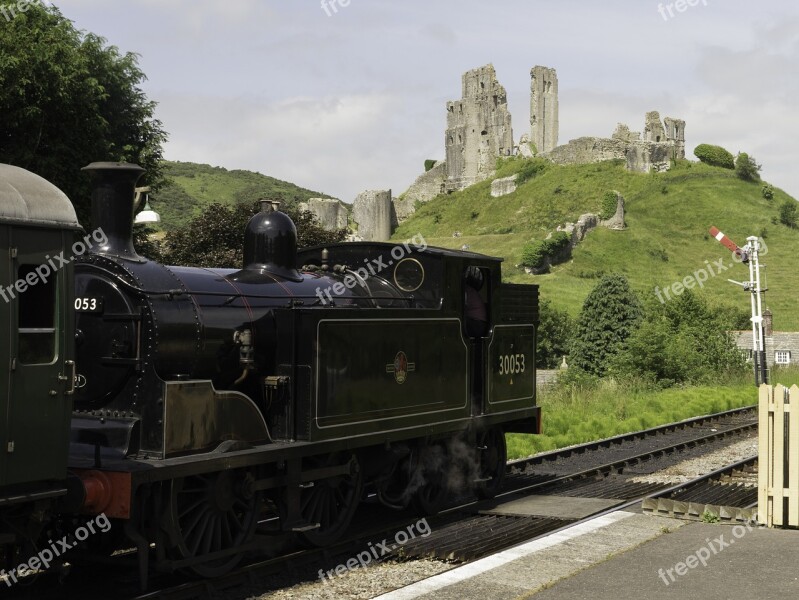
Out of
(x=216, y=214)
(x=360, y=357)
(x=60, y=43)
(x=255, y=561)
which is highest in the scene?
(x=60, y=43)

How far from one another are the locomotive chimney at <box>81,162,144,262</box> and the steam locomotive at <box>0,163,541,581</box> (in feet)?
0.05

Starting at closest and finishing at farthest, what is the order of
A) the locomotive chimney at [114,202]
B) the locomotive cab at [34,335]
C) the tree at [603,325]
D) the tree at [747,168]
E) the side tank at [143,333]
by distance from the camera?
1. the locomotive cab at [34,335]
2. the side tank at [143,333]
3. the locomotive chimney at [114,202]
4. the tree at [603,325]
5. the tree at [747,168]

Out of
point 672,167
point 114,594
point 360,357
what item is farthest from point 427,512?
point 672,167

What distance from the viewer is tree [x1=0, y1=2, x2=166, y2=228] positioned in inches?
782

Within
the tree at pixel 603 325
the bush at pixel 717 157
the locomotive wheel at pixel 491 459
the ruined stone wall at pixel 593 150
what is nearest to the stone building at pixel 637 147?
the ruined stone wall at pixel 593 150

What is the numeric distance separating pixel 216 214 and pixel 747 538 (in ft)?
56.6

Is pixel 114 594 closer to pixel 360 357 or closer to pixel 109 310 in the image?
pixel 109 310

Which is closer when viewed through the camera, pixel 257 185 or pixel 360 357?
pixel 360 357

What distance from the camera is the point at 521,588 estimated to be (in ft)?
23.0

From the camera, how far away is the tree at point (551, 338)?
4794cm

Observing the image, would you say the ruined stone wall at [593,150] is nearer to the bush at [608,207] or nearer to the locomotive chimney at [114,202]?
the bush at [608,207]

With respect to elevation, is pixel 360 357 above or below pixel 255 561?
above

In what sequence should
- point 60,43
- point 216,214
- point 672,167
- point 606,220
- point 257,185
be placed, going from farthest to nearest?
point 257,185 < point 672,167 < point 606,220 < point 216,214 < point 60,43

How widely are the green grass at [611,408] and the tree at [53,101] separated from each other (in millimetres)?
11620
